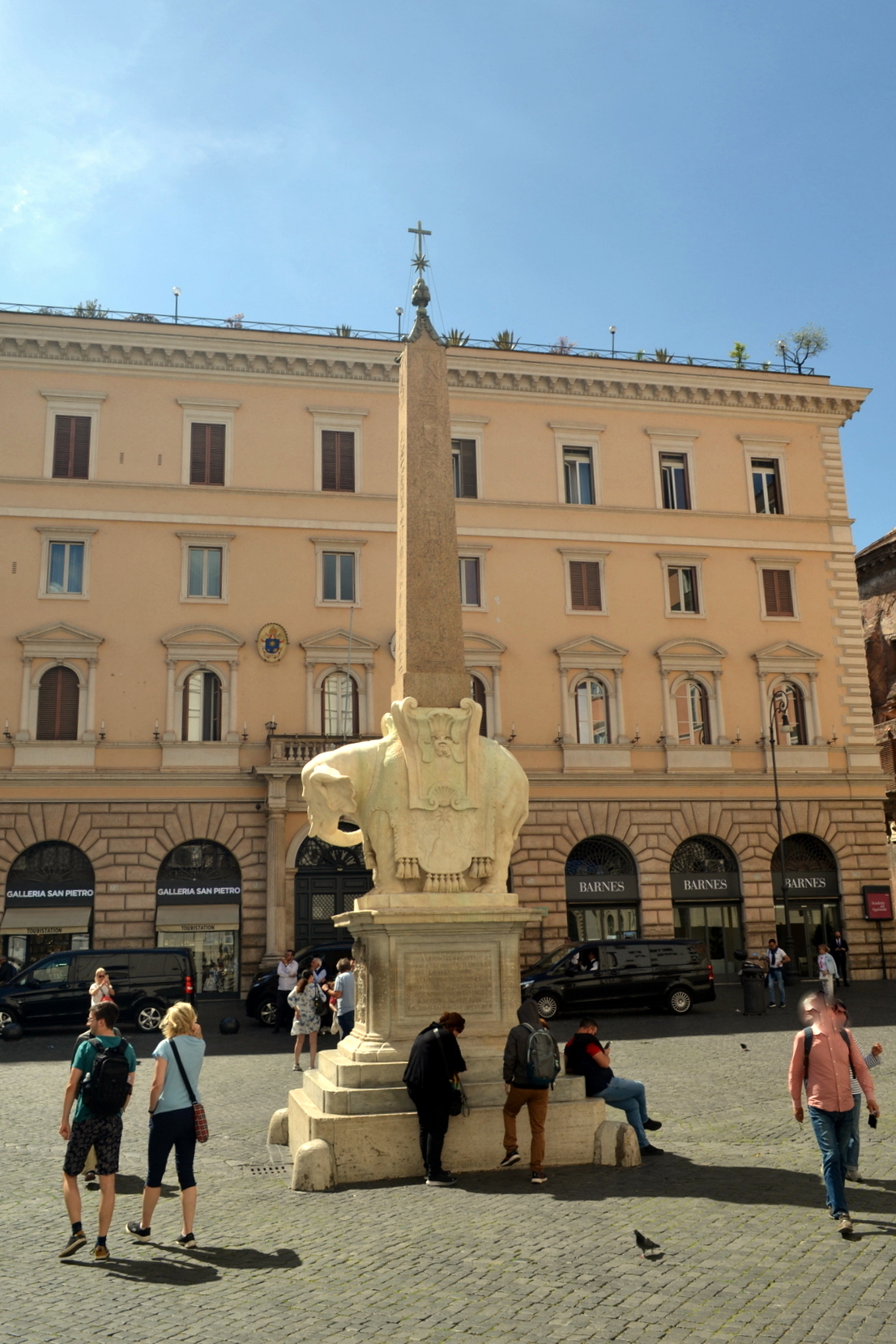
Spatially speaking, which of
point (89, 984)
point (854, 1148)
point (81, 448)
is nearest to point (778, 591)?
point (81, 448)

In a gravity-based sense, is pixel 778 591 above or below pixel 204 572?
above

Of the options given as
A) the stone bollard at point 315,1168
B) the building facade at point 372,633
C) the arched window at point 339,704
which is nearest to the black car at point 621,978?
the building facade at point 372,633

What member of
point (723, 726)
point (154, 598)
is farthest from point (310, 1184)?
point (723, 726)

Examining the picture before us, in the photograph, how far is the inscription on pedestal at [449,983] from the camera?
8.98m

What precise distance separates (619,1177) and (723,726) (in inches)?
900

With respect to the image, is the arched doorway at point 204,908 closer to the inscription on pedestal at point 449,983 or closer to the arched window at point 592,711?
the arched window at point 592,711

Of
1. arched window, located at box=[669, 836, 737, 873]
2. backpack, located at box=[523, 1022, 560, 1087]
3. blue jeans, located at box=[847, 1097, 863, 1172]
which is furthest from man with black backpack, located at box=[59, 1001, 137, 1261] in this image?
arched window, located at box=[669, 836, 737, 873]

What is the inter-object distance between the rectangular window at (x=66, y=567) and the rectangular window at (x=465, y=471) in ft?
31.0

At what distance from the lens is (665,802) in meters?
29.4

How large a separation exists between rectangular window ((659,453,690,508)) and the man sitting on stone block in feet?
79.3

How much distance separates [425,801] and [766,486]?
2544 cm

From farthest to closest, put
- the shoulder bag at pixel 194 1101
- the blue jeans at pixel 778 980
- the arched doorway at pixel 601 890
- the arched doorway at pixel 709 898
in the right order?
the arched doorway at pixel 709 898
the arched doorway at pixel 601 890
the blue jeans at pixel 778 980
the shoulder bag at pixel 194 1101

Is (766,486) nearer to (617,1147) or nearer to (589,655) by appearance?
(589,655)

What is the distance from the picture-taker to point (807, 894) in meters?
30.0
